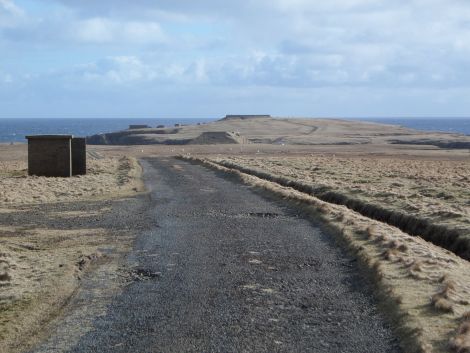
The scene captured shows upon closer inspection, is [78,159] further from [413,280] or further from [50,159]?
[413,280]

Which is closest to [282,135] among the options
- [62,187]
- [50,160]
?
[50,160]

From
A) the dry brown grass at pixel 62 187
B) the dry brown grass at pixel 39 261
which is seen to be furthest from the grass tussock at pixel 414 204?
the dry brown grass at pixel 39 261

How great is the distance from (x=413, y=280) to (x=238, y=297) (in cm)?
287

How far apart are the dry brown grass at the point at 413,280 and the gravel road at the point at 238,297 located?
0.89 feet

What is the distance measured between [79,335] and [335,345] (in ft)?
10.0

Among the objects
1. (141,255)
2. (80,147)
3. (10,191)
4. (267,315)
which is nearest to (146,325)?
(267,315)

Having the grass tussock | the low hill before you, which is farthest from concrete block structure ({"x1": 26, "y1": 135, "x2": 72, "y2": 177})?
the low hill

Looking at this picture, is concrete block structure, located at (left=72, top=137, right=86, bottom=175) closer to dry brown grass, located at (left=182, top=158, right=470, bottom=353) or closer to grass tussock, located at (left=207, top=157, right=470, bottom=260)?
grass tussock, located at (left=207, top=157, right=470, bottom=260)

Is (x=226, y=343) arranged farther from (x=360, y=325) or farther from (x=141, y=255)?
(x=141, y=255)

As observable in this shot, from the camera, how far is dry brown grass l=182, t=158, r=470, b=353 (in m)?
8.30

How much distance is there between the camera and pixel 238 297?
10.4 meters

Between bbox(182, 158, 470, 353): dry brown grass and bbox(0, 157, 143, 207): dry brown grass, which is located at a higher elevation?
bbox(182, 158, 470, 353): dry brown grass

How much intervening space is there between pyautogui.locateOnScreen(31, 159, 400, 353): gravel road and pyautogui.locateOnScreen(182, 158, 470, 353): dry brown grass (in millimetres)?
270

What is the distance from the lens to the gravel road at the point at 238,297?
823cm
